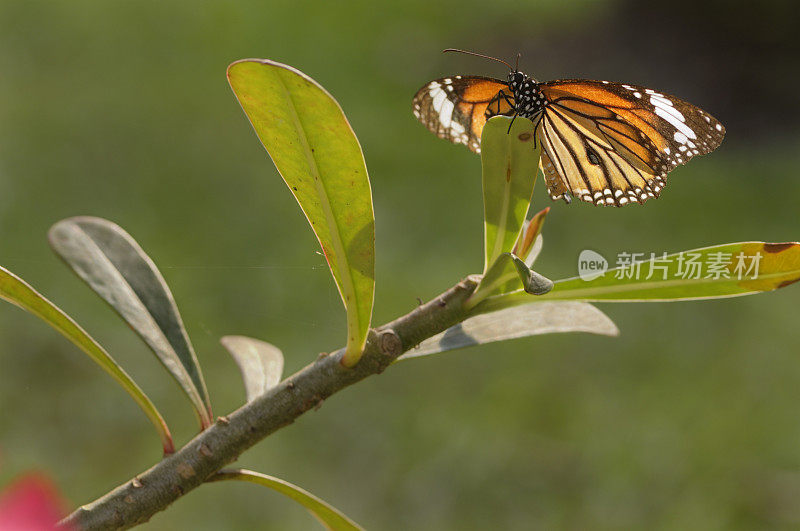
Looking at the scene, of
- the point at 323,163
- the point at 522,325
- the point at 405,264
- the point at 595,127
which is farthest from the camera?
the point at 405,264

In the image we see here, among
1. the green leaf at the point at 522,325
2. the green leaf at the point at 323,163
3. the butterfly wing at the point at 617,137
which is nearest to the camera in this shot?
the green leaf at the point at 323,163

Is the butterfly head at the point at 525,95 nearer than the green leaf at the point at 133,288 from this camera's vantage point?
No

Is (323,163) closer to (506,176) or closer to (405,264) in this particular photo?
(506,176)

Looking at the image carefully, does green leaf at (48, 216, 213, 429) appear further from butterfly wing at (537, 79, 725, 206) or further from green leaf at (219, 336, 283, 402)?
butterfly wing at (537, 79, 725, 206)

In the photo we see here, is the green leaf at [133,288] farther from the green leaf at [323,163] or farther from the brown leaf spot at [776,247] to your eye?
the brown leaf spot at [776,247]

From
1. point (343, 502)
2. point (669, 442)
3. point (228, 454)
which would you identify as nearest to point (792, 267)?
point (228, 454)

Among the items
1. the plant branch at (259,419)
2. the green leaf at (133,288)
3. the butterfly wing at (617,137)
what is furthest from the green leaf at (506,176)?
the green leaf at (133,288)

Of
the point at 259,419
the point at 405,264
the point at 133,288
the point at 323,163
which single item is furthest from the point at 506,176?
the point at 405,264
